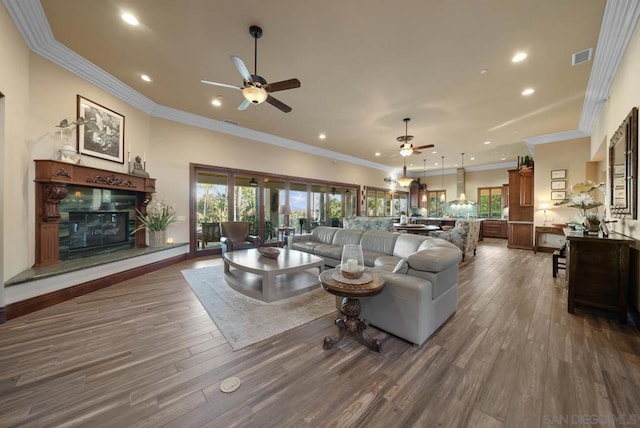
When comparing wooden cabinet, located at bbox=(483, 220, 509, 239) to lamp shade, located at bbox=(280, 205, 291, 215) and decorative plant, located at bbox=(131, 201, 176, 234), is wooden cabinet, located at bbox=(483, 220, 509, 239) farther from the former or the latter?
decorative plant, located at bbox=(131, 201, 176, 234)

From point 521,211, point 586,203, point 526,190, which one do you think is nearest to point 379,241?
point 586,203

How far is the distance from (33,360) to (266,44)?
13.5 ft

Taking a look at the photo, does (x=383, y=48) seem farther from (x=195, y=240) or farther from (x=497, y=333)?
(x=195, y=240)

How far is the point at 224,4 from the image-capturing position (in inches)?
99.1

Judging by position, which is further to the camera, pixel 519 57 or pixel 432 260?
pixel 519 57

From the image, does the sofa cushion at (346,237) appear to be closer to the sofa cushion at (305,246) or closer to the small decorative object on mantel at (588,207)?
the sofa cushion at (305,246)

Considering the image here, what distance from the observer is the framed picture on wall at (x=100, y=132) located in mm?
3773

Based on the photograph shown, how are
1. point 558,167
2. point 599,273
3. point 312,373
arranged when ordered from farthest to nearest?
point 558,167, point 599,273, point 312,373

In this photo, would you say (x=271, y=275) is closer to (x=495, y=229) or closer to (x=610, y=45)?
(x=610, y=45)

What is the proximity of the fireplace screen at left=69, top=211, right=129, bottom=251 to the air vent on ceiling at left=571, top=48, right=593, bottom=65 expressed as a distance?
315 inches

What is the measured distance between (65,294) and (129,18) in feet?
12.1

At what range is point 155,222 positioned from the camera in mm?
4988

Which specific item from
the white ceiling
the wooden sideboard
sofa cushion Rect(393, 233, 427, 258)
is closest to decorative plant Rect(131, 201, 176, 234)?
the white ceiling

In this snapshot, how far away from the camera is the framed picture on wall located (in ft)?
12.4
